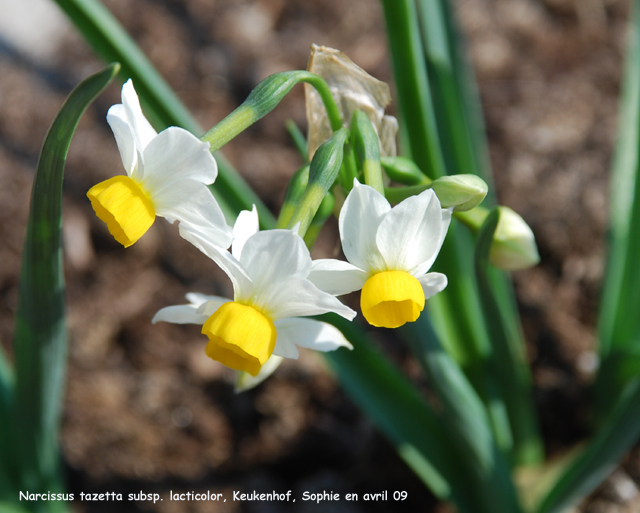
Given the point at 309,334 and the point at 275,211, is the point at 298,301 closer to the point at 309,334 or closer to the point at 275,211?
the point at 309,334

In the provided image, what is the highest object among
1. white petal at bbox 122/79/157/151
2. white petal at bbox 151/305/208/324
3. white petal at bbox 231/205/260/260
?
white petal at bbox 122/79/157/151

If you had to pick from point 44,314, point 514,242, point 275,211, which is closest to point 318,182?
point 514,242

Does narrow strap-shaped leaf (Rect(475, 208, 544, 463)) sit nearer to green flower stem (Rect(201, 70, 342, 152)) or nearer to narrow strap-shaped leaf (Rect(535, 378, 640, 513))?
narrow strap-shaped leaf (Rect(535, 378, 640, 513))

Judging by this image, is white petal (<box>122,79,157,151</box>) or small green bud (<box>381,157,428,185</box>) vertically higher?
white petal (<box>122,79,157,151</box>)

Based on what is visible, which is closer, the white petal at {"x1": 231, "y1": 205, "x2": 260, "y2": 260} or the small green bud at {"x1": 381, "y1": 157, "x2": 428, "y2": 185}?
the white petal at {"x1": 231, "y1": 205, "x2": 260, "y2": 260}

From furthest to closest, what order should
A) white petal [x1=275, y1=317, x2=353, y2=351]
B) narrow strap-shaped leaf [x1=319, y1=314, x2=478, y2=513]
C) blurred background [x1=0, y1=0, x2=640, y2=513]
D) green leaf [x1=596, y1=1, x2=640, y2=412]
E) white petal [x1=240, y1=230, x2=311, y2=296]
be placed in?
blurred background [x1=0, y1=0, x2=640, y2=513] → green leaf [x1=596, y1=1, x2=640, y2=412] → narrow strap-shaped leaf [x1=319, y1=314, x2=478, y2=513] → white petal [x1=275, y1=317, x2=353, y2=351] → white petal [x1=240, y1=230, x2=311, y2=296]

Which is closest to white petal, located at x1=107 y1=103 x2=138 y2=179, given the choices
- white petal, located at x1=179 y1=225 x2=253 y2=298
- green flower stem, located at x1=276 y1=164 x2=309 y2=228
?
white petal, located at x1=179 y1=225 x2=253 y2=298
